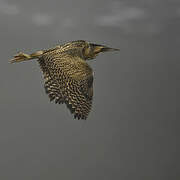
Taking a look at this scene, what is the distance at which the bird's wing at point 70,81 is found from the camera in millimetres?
962

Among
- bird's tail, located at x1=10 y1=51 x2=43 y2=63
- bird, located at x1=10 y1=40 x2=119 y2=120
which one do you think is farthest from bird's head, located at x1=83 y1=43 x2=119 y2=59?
bird's tail, located at x1=10 y1=51 x2=43 y2=63

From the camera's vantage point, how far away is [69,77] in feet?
3.25

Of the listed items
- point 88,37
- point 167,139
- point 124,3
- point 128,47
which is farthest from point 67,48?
point 167,139

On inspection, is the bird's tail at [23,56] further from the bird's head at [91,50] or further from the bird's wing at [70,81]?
the bird's head at [91,50]

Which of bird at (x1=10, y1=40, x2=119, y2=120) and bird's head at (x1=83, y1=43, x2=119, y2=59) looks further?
bird's head at (x1=83, y1=43, x2=119, y2=59)

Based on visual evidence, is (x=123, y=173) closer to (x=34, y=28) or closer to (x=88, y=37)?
(x=88, y=37)

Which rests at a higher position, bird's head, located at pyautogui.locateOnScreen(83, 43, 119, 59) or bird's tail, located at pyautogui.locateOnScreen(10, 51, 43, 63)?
bird's head, located at pyautogui.locateOnScreen(83, 43, 119, 59)

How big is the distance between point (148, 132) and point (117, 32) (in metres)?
1.34

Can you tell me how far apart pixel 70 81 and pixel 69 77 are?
0.04 ft

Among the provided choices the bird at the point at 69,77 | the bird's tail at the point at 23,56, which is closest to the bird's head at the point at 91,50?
the bird at the point at 69,77

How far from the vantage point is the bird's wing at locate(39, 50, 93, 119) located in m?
0.96

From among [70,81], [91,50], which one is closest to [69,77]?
[70,81]

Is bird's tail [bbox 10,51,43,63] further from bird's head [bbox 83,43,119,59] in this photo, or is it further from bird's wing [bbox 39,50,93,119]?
bird's head [bbox 83,43,119,59]

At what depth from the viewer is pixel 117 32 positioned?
3791 mm
